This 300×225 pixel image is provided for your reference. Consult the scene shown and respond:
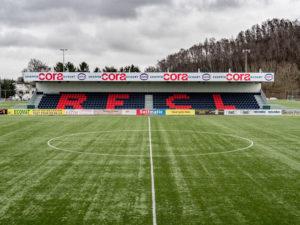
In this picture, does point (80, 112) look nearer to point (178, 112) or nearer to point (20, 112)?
point (20, 112)

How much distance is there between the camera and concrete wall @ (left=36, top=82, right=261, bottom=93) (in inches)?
2667

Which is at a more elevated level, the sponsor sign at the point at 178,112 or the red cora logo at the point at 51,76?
the red cora logo at the point at 51,76

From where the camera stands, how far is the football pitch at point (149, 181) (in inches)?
457

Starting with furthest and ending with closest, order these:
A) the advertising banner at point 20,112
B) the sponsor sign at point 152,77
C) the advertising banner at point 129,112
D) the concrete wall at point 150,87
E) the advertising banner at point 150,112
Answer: the concrete wall at point 150,87 < the sponsor sign at point 152,77 < the advertising banner at point 150,112 < the advertising banner at point 129,112 < the advertising banner at point 20,112

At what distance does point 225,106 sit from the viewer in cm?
6334

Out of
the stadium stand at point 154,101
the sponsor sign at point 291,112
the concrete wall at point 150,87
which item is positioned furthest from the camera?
the concrete wall at point 150,87

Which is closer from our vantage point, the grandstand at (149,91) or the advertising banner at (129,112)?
the advertising banner at (129,112)

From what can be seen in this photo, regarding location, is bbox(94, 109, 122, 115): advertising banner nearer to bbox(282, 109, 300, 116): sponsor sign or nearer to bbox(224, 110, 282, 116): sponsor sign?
bbox(224, 110, 282, 116): sponsor sign

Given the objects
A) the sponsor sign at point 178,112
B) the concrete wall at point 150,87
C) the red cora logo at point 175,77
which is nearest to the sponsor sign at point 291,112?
the concrete wall at point 150,87

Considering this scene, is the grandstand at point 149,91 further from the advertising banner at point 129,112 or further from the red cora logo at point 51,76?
the advertising banner at point 129,112

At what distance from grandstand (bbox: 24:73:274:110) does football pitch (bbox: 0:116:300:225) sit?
35.1m

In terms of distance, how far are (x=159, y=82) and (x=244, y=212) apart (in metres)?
56.4

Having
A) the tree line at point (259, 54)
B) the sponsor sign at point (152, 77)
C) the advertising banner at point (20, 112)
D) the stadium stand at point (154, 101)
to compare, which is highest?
the tree line at point (259, 54)

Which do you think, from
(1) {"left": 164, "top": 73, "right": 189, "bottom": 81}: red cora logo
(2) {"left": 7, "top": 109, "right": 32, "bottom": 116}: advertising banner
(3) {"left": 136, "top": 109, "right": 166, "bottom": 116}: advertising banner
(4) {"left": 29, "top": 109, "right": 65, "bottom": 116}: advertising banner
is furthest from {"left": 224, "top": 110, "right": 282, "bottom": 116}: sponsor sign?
(2) {"left": 7, "top": 109, "right": 32, "bottom": 116}: advertising banner
